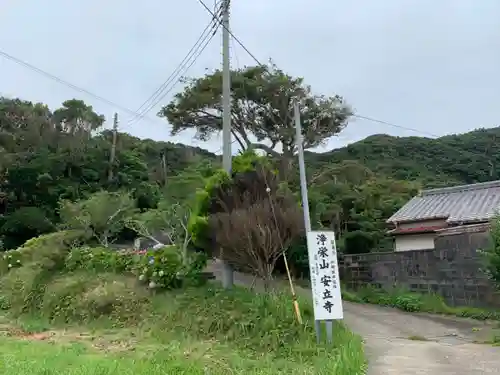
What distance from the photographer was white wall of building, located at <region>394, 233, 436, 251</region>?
15.0 meters

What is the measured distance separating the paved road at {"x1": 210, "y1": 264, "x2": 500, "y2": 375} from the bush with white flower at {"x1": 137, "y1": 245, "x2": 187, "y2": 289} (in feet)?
13.3

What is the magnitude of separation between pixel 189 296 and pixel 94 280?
11.0 ft

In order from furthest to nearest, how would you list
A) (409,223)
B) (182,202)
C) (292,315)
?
(409,223), (182,202), (292,315)

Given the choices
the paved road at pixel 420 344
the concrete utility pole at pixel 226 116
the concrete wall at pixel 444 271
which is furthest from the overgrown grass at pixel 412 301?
the concrete utility pole at pixel 226 116

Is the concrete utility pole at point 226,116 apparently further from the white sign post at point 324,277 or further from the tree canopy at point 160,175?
the white sign post at point 324,277

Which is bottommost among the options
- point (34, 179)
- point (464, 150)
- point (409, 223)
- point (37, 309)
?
point (37, 309)

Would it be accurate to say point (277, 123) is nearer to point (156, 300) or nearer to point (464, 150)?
point (156, 300)

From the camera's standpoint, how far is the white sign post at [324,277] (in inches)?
287

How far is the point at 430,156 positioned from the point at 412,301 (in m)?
26.7

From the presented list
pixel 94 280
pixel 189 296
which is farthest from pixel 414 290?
pixel 94 280

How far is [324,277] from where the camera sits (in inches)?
295

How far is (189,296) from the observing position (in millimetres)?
9930

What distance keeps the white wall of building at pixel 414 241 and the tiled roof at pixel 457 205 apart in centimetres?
59

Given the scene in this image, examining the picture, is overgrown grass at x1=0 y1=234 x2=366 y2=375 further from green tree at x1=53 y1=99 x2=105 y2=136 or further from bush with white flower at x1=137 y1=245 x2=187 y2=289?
green tree at x1=53 y1=99 x2=105 y2=136
